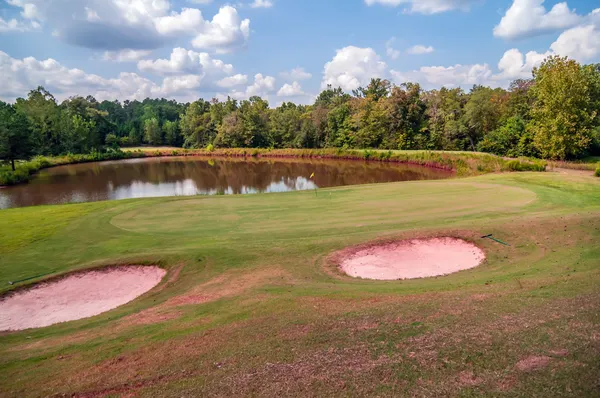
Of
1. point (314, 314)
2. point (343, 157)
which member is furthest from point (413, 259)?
point (343, 157)

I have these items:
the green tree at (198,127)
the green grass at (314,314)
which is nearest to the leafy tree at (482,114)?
the green grass at (314,314)

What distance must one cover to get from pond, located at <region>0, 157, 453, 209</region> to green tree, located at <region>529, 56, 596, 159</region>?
12715 mm

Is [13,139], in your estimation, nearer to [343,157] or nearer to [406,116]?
[343,157]

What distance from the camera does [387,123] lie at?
79812 mm

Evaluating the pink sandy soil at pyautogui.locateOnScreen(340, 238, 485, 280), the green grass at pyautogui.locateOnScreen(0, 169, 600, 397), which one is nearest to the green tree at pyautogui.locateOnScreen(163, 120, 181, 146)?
the green grass at pyautogui.locateOnScreen(0, 169, 600, 397)

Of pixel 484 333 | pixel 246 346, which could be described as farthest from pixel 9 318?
pixel 484 333

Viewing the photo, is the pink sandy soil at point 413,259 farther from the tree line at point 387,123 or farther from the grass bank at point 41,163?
the grass bank at point 41,163

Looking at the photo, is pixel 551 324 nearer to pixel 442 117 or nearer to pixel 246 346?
pixel 246 346

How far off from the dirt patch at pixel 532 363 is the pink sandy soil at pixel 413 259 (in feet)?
20.7

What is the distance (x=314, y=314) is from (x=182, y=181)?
155 feet

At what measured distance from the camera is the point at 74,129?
271 feet

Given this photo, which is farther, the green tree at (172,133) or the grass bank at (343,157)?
the green tree at (172,133)

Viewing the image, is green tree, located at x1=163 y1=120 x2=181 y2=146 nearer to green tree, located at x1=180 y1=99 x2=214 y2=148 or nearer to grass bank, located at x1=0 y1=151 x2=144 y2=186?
green tree, located at x1=180 y1=99 x2=214 y2=148

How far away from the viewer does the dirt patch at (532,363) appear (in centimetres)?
533
